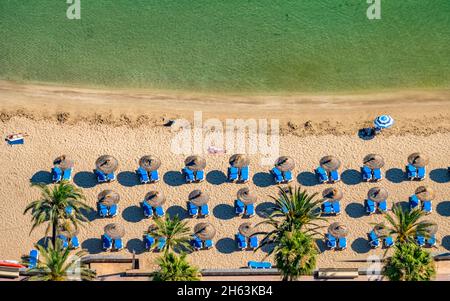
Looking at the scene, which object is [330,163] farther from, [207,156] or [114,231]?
[114,231]

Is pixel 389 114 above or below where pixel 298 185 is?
above

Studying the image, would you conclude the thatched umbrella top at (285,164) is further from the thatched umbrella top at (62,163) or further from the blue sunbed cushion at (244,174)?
the thatched umbrella top at (62,163)

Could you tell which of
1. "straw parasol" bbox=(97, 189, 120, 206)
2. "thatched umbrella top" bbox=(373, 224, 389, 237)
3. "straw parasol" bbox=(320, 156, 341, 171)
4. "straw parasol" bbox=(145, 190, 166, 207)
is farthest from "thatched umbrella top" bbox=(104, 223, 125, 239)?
"thatched umbrella top" bbox=(373, 224, 389, 237)

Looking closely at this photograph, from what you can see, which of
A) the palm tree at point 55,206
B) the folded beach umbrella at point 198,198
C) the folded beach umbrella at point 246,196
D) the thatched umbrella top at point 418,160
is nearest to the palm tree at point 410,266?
the thatched umbrella top at point 418,160
